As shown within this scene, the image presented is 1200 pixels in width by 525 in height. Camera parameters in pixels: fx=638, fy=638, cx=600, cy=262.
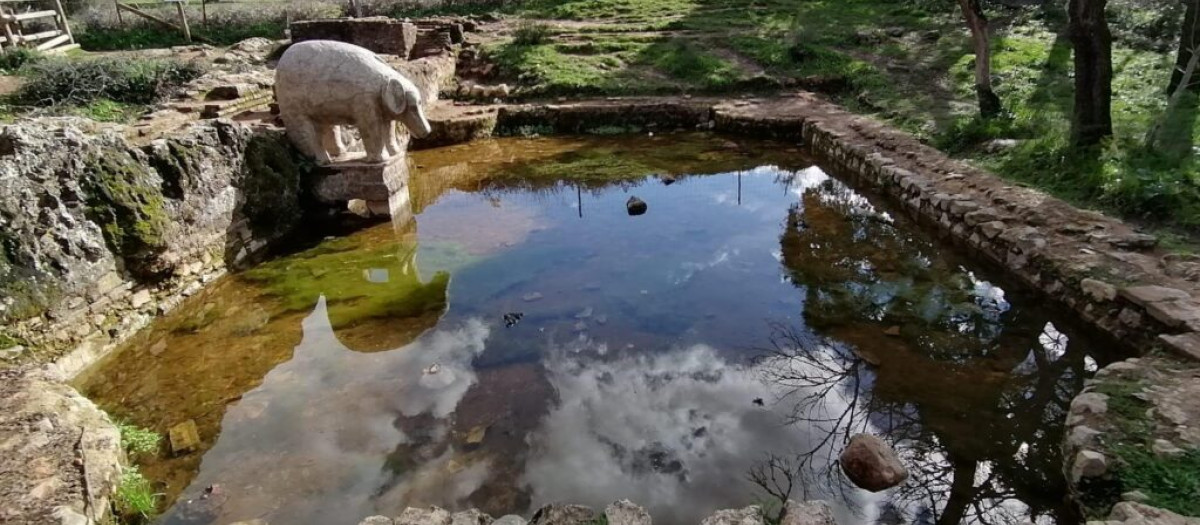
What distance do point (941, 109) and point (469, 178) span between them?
813cm

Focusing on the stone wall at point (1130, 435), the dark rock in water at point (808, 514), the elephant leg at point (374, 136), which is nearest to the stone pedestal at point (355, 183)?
the elephant leg at point (374, 136)

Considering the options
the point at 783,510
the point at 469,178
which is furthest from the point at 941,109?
the point at 783,510

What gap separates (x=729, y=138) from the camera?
12055 millimetres

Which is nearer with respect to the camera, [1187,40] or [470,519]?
[470,519]

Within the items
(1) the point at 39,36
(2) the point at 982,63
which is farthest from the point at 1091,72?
(1) the point at 39,36

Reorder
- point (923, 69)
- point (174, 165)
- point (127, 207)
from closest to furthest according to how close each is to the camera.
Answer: point (127, 207) < point (174, 165) < point (923, 69)

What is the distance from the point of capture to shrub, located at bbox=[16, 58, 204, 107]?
10.1 m

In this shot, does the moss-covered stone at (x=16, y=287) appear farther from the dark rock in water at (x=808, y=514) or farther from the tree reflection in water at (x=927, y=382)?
the dark rock in water at (x=808, y=514)

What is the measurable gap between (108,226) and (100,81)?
7437 millimetres

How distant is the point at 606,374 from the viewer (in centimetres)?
483

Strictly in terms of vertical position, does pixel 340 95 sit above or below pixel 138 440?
above

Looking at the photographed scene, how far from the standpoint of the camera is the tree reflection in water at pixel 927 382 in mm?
3631

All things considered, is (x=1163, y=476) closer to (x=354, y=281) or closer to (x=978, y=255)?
(x=978, y=255)

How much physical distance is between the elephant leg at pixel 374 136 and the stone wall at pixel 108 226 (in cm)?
115
